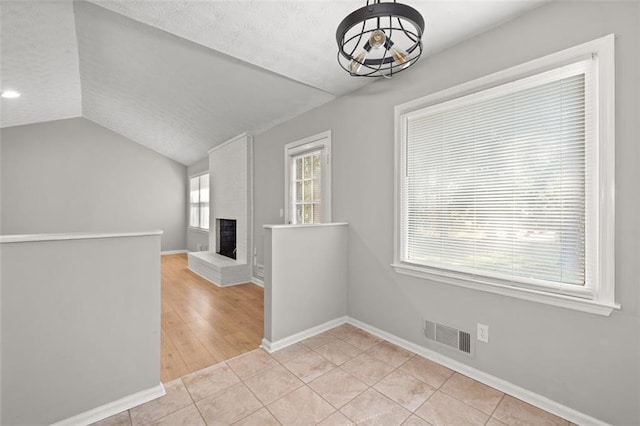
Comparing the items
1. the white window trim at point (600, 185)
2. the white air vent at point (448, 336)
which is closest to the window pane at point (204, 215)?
the white air vent at point (448, 336)

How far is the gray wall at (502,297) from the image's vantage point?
151 cm

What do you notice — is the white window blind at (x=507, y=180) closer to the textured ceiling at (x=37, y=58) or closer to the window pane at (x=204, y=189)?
the textured ceiling at (x=37, y=58)

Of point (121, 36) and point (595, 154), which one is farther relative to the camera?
point (121, 36)

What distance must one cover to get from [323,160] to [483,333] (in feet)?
7.78

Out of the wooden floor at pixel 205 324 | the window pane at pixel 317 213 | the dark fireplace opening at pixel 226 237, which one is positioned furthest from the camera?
the dark fireplace opening at pixel 226 237

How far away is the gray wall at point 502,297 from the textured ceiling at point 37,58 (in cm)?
301

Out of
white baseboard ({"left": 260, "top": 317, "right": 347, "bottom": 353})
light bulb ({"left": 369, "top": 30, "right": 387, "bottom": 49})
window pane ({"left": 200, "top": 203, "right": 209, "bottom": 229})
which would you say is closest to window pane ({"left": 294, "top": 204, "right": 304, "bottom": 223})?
white baseboard ({"left": 260, "top": 317, "right": 347, "bottom": 353})

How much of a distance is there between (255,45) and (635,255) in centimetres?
280

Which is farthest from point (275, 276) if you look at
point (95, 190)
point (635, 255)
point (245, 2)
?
point (95, 190)

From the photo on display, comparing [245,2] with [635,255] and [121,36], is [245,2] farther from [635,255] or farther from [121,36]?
[635,255]

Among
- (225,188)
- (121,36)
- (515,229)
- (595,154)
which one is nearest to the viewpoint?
(595,154)

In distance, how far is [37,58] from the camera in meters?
3.53

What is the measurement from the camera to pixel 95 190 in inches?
269

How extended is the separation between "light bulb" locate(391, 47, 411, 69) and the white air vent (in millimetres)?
1942
